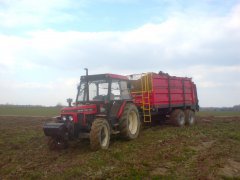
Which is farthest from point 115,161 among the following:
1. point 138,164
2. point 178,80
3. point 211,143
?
point 178,80

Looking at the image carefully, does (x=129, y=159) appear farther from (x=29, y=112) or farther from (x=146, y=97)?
(x=29, y=112)

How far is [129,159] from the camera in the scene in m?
8.77

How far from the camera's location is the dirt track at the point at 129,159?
756 cm

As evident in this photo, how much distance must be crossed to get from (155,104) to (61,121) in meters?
6.17

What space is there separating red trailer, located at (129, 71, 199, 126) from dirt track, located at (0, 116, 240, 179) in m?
3.04

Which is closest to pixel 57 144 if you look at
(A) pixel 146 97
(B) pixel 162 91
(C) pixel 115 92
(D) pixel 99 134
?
(D) pixel 99 134

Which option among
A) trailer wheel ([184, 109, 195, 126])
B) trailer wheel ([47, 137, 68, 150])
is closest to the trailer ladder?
trailer wheel ([184, 109, 195, 126])

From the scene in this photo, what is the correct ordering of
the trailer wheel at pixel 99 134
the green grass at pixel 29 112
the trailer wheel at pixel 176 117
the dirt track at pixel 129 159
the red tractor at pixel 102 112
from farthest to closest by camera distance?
1. the green grass at pixel 29 112
2. the trailer wheel at pixel 176 117
3. the red tractor at pixel 102 112
4. the trailer wheel at pixel 99 134
5. the dirt track at pixel 129 159

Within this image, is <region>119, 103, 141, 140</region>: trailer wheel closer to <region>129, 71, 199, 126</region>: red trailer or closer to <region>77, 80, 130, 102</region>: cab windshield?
<region>77, 80, 130, 102</region>: cab windshield

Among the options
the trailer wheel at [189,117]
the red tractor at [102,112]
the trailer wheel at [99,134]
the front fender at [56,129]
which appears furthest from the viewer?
the trailer wheel at [189,117]

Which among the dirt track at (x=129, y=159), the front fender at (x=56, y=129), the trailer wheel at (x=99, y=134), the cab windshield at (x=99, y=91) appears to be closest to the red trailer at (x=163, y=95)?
the dirt track at (x=129, y=159)

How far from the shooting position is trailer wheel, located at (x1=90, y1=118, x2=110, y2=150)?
965cm

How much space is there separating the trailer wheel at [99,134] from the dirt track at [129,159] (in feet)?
0.98

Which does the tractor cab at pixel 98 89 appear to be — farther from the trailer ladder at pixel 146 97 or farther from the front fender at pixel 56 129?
the trailer ladder at pixel 146 97
